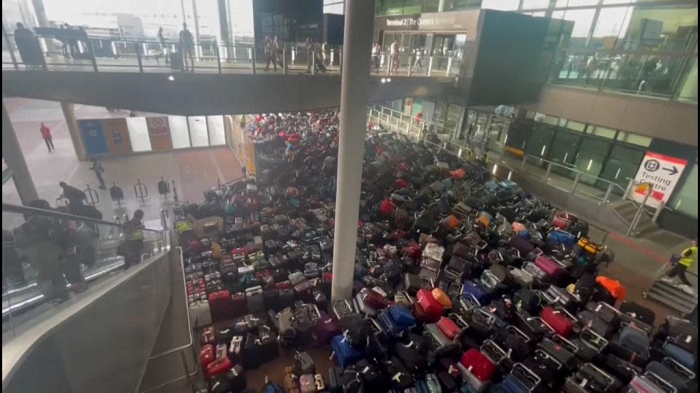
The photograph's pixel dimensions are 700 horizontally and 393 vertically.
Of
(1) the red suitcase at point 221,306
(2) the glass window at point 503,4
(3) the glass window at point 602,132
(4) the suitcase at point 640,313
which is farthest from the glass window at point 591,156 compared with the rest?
(1) the red suitcase at point 221,306

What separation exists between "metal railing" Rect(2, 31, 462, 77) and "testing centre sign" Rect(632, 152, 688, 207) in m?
10.5

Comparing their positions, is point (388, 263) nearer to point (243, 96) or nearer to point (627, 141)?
point (243, 96)

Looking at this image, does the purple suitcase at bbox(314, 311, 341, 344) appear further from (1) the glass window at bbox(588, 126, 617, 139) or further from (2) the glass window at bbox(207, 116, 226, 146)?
(2) the glass window at bbox(207, 116, 226, 146)

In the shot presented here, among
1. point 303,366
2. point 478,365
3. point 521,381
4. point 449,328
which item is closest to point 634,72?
point 449,328

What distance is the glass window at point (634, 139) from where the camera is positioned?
11.1 m

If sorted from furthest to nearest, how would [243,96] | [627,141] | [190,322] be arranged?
[627,141]
[243,96]
[190,322]

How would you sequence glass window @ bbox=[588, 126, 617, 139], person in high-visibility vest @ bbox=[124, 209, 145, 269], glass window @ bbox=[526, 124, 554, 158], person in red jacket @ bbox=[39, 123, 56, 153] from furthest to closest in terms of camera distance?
person in red jacket @ bbox=[39, 123, 56, 153] < glass window @ bbox=[526, 124, 554, 158] < glass window @ bbox=[588, 126, 617, 139] < person in high-visibility vest @ bbox=[124, 209, 145, 269]

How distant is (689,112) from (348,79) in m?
10.9

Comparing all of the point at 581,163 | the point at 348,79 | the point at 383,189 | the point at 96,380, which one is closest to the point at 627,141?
the point at 581,163

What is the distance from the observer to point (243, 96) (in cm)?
959

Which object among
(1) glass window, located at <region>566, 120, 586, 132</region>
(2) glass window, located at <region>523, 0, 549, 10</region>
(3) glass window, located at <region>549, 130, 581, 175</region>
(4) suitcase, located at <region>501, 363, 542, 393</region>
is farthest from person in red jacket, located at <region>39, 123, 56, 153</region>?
(1) glass window, located at <region>566, 120, 586, 132</region>

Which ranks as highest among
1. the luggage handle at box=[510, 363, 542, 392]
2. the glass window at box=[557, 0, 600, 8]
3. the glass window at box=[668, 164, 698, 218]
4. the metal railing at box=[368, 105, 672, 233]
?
the glass window at box=[557, 0, 600, 8]

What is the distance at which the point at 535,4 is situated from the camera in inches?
573

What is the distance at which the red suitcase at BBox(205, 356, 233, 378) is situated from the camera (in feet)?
17.1
